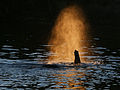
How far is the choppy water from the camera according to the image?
18.2m

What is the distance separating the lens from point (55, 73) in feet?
68.8

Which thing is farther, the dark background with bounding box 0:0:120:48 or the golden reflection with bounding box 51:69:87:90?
the dark background with bounding box 0:0:120:48

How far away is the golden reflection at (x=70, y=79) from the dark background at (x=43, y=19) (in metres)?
13.1

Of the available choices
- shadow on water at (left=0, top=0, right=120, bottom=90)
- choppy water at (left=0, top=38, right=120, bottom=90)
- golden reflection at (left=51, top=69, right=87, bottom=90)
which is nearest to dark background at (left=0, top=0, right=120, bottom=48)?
shadow on water at (left=0, top=0, right=120, bottom=90)

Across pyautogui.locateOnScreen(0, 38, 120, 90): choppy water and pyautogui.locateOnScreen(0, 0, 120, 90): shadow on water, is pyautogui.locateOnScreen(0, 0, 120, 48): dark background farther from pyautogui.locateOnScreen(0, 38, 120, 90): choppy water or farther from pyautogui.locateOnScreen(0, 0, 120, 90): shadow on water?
pyautogui.locateOnScreen(0, 38, 120, 90): choppy water

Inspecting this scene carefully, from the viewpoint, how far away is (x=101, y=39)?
38.7 metres

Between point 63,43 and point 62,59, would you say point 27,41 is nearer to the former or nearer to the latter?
point 63,43

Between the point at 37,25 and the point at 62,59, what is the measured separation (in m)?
27.2

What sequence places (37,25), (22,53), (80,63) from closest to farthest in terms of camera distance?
1. (80,63)
2. (22,53)
3. (37,25)

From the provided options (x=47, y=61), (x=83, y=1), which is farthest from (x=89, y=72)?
(x=83, y=1)

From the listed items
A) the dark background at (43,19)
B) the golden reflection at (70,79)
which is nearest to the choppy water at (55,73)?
the golden reflection at (70,79)

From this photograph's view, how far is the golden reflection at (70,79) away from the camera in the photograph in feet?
59.3

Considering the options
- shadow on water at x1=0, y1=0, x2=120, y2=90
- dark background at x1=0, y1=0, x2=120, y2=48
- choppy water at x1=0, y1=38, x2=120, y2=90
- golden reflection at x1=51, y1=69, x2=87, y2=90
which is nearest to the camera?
golden reflection at x1=51, y1=69, x2=87, y2=90

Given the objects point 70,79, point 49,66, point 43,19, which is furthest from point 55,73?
point 43,19
